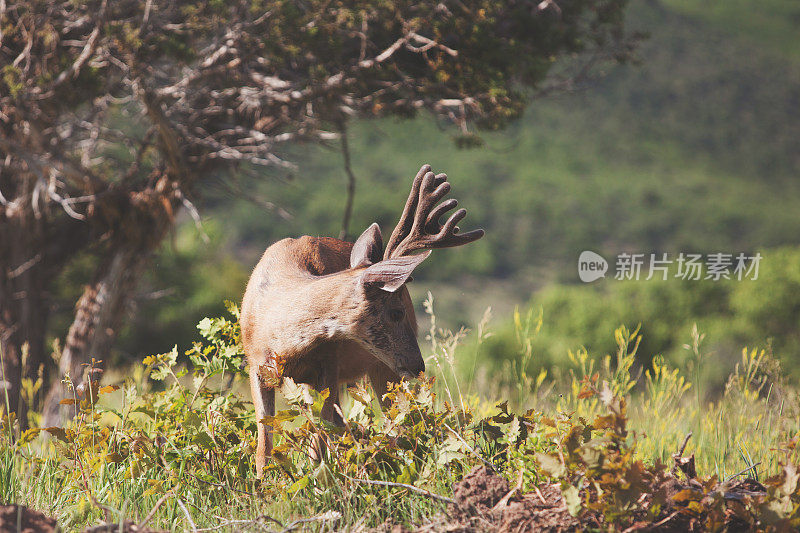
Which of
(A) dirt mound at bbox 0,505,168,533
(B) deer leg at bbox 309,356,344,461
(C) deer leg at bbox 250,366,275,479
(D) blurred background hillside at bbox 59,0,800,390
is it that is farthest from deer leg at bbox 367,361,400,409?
(D) blurred background hillside at bbox 59,0,800,390

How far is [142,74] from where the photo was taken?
6875 mm

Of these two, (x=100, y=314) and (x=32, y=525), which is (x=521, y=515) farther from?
(x=100, y=314)

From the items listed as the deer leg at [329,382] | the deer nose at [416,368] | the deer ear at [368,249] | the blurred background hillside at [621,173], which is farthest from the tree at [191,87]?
the blurred background hillside at [621,173]

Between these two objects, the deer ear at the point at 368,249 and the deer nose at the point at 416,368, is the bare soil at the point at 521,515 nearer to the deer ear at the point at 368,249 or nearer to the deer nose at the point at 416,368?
the deer nose at the point at 416,368

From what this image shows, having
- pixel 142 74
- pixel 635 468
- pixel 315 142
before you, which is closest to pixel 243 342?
pixel 635 468

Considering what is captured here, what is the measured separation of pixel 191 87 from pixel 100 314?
8.26 ft

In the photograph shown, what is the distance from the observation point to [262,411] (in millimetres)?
3744

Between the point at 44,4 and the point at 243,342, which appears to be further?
the point at 44,4

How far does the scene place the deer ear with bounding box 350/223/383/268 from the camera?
3.68 meters

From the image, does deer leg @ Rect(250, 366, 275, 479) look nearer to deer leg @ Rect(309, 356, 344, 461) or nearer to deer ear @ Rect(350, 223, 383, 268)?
deer leg @ Rect(309, 356, 344, 461)

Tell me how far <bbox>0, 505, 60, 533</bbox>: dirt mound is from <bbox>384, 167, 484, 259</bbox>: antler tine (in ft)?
5.87

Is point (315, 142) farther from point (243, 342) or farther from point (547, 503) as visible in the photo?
point (547, 503)

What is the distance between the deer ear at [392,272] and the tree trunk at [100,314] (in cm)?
538

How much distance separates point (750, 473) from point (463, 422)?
1.38 metres
